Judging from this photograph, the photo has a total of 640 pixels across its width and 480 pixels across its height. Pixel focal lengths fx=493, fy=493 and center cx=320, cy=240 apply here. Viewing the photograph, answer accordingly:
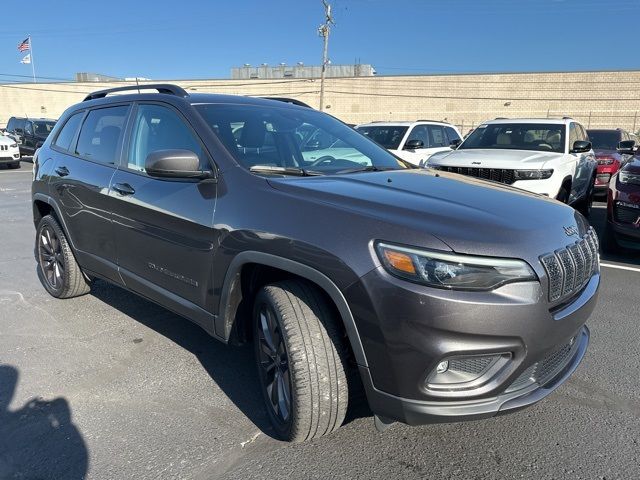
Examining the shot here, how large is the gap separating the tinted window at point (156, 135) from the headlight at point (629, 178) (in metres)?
5.00

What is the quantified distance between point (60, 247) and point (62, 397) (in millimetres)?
1858

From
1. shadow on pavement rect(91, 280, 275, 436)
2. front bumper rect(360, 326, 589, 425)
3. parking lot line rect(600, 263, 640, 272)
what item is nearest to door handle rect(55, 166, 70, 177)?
shadow on pavement rect(91, 280, 275, 436)

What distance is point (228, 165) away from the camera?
271cm

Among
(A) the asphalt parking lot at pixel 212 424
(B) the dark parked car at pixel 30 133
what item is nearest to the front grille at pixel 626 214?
(A) the asphalt parking lot at pixel 212 424

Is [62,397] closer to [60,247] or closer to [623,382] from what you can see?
[60,247]

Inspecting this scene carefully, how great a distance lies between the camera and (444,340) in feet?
6.31

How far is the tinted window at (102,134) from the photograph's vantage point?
11.9 ft

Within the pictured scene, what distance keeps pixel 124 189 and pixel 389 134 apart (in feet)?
27.1

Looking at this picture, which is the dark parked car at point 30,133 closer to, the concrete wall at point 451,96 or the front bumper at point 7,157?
the front bumper at point 7,157

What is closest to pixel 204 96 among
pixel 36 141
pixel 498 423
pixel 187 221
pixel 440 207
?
pixel 187 221

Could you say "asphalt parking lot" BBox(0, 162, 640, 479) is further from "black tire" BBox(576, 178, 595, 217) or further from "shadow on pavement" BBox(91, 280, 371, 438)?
"black tire" BBox(576, 178, 595, 217)

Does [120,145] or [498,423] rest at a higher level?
A: [120,145]

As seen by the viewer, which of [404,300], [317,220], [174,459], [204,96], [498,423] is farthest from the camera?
[204,96]

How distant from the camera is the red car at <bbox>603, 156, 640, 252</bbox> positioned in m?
5.52
